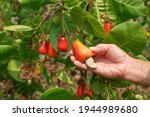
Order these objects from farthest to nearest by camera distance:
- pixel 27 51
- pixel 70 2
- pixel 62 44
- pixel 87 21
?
pixel 27 51, pixel 70 2, pixel 62 44, pixel 87 21

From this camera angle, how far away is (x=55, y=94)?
1684 millimetres

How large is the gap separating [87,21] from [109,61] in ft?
1.12

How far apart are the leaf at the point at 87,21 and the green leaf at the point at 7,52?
0.46m

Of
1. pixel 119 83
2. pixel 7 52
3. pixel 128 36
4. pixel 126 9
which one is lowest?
pixel 119 83

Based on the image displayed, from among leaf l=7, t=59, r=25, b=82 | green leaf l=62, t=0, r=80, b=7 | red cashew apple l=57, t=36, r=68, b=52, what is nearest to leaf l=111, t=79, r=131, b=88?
red cashew apple l=57, t=36, r=68, b=52

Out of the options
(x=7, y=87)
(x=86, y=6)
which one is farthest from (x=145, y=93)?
(x=86, y=6)

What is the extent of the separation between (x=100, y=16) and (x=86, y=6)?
106 mm

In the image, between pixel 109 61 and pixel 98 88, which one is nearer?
pixel 98 88

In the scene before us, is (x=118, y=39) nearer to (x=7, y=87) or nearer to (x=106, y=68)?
(x=106, y=68)

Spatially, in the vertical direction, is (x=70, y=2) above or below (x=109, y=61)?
above

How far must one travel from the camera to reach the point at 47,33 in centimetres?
197

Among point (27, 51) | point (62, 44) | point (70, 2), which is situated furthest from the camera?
point (27, 51)

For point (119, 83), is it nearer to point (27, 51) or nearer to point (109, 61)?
point (109, 61)

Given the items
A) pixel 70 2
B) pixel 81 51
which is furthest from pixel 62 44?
pixel 70 2
